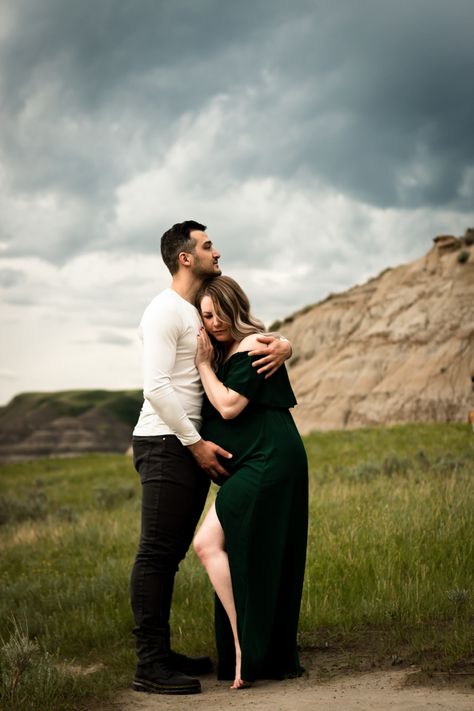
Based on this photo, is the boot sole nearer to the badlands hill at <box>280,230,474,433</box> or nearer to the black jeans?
the black jeans

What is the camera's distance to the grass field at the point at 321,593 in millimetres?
4527

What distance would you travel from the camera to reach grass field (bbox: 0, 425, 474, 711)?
453 cm

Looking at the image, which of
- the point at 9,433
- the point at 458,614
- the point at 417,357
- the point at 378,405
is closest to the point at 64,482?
the point at 378,405

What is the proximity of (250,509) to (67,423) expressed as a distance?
78.6 metres

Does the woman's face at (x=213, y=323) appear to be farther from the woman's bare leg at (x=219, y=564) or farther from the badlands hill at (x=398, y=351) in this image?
the badlands hill at (x=398, y=351)

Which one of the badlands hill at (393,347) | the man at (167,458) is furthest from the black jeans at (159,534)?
the badlands hill at (393,347)

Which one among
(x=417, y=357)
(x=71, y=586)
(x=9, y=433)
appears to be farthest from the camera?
(x=9, y=433)

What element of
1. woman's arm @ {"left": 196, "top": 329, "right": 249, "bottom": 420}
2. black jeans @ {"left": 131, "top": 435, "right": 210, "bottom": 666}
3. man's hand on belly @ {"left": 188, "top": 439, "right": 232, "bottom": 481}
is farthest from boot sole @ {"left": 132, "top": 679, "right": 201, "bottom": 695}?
woman's arm @ {"left": 196, "top": 329, "right": 249, "bottom": 420}

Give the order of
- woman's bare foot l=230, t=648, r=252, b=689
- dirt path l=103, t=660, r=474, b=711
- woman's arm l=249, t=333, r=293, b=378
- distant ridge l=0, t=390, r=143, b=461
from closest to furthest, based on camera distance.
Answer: dirt path l=103, t=660, r=474, b=711 < woman's bare foot l=230, t=648, r=252, b=689 < woman's arm l=249, t=333, r=293, b=378 < distant ridge l=0, t=390, r=143, b=461

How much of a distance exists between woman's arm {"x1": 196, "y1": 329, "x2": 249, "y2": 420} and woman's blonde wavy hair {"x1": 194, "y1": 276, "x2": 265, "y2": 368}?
19cm

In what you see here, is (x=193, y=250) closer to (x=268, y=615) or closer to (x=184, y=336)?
(x=184, y=336)

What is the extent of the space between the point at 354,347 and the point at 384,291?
4323mm

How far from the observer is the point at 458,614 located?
5141mm

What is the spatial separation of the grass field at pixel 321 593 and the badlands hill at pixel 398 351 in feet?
64.4
